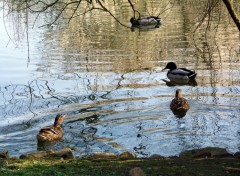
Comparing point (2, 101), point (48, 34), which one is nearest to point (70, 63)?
point (2, 101)

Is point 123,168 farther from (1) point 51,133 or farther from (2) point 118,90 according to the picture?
(2) point 118,90

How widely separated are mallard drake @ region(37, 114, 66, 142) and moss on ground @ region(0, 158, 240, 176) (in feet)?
9.07

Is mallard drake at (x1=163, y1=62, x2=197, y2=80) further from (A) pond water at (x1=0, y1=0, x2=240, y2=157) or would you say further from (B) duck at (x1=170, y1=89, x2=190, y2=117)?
(B) duck at (x1=170, y1=89, x2=190, y2=117)

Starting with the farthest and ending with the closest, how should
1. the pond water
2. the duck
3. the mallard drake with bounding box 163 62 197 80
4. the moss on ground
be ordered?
the mallard drake with bounding box 163 62 197 80
the duck
the pond water
the moss on ground

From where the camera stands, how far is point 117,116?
11.0 m

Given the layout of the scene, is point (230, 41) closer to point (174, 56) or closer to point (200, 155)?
point (174, 56)

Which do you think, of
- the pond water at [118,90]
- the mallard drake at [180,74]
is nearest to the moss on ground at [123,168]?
the pond water at [118,90]

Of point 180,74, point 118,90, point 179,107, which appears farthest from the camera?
point 180,74

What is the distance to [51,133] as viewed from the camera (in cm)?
956

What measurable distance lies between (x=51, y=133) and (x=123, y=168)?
3764 millimetres

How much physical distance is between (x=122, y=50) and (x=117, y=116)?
9.71 m

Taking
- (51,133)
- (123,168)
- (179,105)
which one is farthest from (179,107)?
A: (123,168)

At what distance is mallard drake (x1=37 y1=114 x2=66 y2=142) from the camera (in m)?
9.59


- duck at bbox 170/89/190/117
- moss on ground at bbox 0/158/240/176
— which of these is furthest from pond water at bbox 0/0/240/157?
moss on ground at bbox 0/158/240/176
